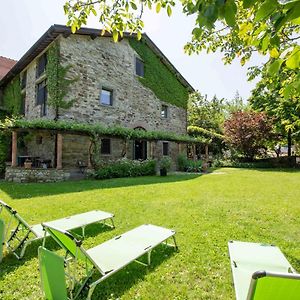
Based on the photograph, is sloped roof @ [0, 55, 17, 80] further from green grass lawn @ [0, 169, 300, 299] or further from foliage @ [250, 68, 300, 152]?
foliage @ [250, 68, 300, 152]

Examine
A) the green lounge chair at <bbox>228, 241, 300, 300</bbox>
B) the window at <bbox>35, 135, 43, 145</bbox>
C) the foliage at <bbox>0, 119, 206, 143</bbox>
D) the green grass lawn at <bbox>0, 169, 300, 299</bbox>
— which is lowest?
the green grass lawn at <bbox>0, 169, 300, 299</bbox>

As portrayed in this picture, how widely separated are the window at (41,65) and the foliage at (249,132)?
55.6ft

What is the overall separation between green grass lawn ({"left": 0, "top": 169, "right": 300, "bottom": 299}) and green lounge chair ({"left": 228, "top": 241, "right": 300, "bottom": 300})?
0.37 m

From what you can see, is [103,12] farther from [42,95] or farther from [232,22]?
[42,95]

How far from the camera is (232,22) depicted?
4.42 ft

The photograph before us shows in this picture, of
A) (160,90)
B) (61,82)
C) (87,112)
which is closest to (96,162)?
(87,112)

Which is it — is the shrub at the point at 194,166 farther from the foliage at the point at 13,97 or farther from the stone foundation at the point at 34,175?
the foliage at the point at 13,97

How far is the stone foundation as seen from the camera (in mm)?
12266

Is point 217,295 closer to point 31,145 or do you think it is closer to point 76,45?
point 76,45

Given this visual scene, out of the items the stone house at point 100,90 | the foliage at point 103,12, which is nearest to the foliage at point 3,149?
the stone house at point 100,90

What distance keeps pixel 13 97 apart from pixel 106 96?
847cm

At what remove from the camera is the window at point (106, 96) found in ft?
53.2

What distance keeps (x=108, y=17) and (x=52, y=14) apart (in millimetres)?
1537

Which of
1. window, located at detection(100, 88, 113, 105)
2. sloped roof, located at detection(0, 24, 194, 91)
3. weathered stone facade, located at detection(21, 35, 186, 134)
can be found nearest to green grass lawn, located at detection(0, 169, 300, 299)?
weathered stone facade, located at detection(21, 35, 186, 134)
